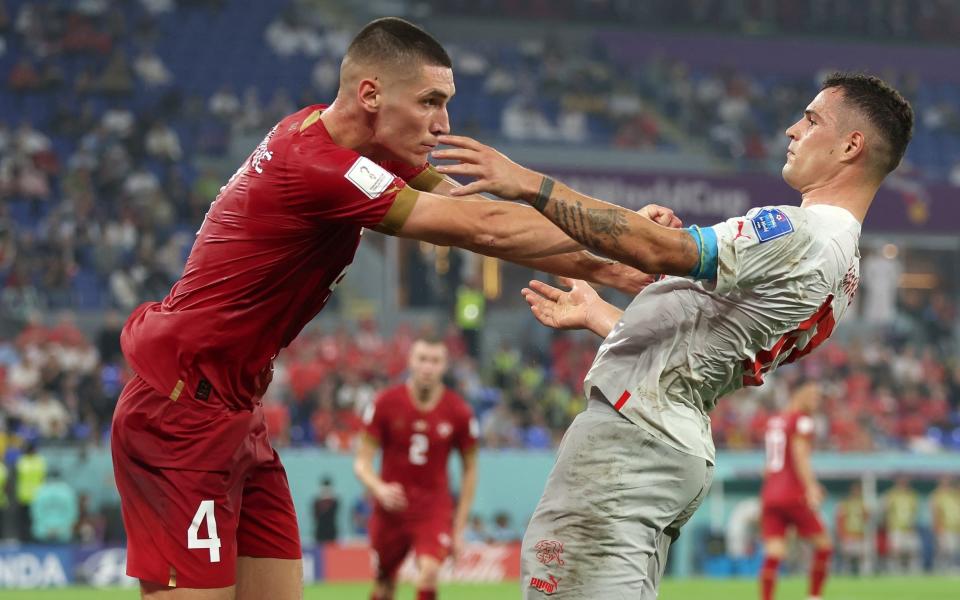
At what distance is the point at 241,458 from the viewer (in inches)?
202

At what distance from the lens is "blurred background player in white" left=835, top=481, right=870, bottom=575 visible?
850 inches

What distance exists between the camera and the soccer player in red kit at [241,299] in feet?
15.8

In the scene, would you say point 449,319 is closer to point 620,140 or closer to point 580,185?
point 580,185

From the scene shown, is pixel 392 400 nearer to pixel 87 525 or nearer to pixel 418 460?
pixel 418 460

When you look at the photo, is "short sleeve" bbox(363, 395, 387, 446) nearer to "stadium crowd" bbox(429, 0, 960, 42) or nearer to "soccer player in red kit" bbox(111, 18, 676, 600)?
"soccer player in red kit" bbox(111, 18, 676, 600)

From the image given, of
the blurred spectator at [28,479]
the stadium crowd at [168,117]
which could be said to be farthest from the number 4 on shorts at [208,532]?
the stadium crowd at [168,117]

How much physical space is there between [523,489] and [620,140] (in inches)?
423

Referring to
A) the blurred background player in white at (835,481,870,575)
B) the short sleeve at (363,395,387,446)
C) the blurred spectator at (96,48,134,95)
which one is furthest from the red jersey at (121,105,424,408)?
the blurred spectator at (96,48,134,95)

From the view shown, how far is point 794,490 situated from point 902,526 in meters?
7.32

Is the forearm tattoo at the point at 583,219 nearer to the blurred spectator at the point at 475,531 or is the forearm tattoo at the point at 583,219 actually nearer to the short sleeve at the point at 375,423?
the short sleeve at the point at 375,423

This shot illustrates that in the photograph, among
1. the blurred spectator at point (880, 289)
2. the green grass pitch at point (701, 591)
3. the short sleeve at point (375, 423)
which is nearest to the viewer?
the short sleeve at point (375, 423)

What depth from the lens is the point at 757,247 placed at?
4.44 m

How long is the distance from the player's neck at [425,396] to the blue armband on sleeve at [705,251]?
24.0 ft

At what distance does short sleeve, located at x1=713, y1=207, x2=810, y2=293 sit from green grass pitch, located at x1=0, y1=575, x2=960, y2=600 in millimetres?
11837
